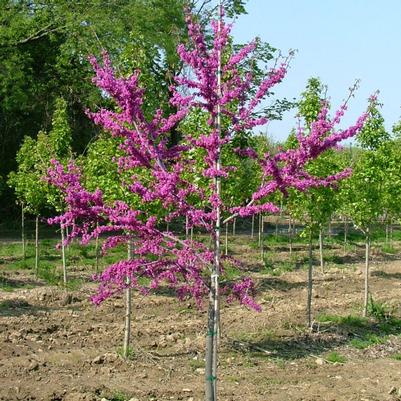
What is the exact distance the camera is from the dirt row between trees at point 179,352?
27.6 feet

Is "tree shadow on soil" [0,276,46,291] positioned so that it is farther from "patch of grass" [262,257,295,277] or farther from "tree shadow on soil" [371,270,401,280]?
"tree shadow on soil" [371,270,401,280]

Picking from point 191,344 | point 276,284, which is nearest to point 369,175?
point 276,284

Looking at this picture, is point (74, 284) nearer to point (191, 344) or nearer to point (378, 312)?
point (191, 344)

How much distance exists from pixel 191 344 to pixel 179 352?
43cm

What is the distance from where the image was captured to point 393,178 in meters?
16.1

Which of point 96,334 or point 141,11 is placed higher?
point 141,11

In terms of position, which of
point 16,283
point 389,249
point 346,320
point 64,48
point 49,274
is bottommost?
point 346,320

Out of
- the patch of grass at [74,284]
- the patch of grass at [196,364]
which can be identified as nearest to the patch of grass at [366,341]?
the patch of grass at [196,364]

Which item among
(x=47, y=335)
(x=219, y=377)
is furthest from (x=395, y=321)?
(x=47, y=335)

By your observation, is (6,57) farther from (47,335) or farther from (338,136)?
(338,136)

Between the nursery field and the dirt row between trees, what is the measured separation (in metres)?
0.02

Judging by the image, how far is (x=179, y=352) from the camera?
34.0 feet

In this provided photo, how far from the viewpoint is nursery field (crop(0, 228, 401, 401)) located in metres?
8.48

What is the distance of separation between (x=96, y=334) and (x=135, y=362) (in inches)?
72.3
